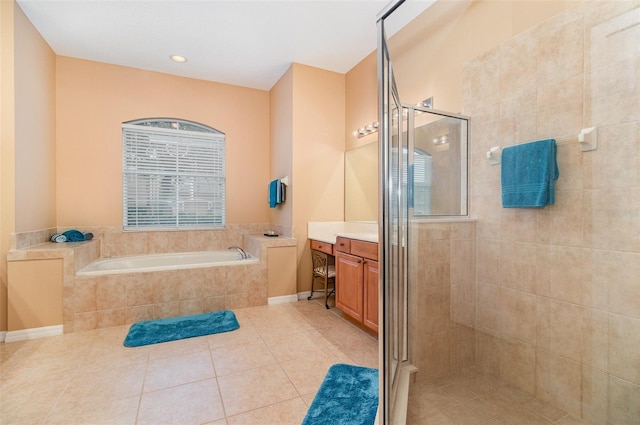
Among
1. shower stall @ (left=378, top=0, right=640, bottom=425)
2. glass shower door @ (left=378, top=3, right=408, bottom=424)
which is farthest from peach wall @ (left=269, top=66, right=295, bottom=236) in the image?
glass shower door @ (left=378, top=3, right=408, bottom=424)

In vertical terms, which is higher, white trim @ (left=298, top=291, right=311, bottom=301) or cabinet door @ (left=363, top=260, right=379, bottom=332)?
cabinet door @ (left=363, top=260, right=379, bottom=332)

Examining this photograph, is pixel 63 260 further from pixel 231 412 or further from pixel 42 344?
pixel 231 412

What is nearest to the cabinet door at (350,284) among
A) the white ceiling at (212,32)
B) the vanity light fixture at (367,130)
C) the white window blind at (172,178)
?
the vanity light fixture at (367,130)

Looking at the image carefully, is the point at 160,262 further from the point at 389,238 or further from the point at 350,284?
the point at 389,238

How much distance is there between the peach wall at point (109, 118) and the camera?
3598mm

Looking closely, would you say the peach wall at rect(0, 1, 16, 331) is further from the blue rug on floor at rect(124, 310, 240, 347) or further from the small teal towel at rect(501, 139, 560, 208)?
the small teal towel at rect(501, 139, 560, 208)

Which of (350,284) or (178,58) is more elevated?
(178,58)

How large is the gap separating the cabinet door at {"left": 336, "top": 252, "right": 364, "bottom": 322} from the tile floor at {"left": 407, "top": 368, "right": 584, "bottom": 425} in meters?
0.94

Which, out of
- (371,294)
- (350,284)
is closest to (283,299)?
(350,284)

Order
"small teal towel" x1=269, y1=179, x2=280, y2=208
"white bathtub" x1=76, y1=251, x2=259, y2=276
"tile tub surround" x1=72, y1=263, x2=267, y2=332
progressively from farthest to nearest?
"small teal towel" x1=269, y1=179, x2=280, y2=208 → "white bathtub" x1=76, y1=251, x2=259, y2=276 → "tile tub surround" x1=72, y1=263, x2=267, y2=332

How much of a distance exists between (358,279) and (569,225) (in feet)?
5.22

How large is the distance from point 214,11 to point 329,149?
6.32 ft

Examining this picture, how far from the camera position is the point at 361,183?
3.71 metres

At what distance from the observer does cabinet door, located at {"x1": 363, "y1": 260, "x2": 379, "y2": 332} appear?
2.51m
